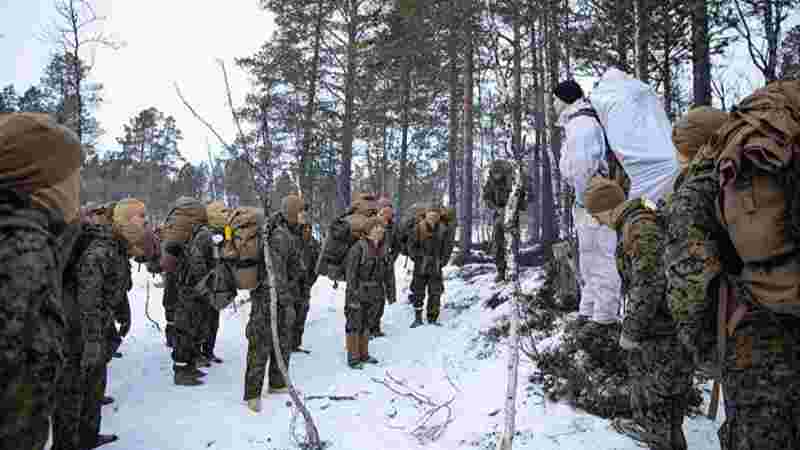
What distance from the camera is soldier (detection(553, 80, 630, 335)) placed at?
16.7ft

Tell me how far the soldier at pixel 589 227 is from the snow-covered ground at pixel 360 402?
1081mm

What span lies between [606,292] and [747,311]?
3.15 m

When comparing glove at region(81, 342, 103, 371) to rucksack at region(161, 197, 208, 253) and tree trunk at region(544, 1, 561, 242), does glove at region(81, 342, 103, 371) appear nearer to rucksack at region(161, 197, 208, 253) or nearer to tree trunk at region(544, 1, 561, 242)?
rucksack at region(161, 197, 208, 253)

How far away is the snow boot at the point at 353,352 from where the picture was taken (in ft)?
24.1

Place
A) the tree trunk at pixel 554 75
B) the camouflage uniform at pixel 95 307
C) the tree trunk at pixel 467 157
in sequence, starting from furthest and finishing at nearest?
the tree trunk at pixel 467 157 < the tree trunk at pixel 554 75 < the camouflage uniform at pixel 95 307

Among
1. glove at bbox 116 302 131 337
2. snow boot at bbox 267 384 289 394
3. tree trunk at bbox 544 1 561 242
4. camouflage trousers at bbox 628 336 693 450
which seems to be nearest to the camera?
camouflage trousers at bbox 628 336 693 450

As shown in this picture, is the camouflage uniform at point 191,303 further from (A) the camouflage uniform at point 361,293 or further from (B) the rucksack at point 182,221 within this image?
(A) the camouflage uniform at point 361,293

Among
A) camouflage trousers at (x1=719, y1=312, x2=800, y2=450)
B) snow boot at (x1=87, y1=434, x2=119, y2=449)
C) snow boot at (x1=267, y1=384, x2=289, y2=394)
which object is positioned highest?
camouflage trousers at (x1=719, y1=312, x2=800, y2=450)

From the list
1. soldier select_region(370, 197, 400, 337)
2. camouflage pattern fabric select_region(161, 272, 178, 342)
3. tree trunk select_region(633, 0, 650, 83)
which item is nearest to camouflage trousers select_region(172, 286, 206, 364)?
camouflage pattern fabric select_region(161, 272, 178, 342)

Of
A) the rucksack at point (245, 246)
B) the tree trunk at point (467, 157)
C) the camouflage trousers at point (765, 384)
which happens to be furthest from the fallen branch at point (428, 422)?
the tree trunk at point (467, 157)

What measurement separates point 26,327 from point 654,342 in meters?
3.60

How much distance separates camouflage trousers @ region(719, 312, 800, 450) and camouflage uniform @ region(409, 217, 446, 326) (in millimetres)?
7638

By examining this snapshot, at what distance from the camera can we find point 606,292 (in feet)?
16.7

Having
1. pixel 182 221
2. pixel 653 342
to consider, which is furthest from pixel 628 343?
pixel 182 221
